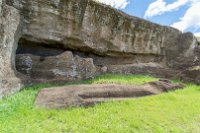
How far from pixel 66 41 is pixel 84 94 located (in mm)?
5994

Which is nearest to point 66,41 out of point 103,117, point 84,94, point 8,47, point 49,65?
point 49,65

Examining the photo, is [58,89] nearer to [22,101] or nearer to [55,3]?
[22,101]

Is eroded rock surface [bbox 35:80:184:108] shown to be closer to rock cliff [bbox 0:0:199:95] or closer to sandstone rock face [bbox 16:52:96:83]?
rock cliff [bbox 0:0:199:95]

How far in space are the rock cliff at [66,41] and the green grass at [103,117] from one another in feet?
5.59

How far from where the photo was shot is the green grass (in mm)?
8889

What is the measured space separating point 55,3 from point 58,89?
5.08m

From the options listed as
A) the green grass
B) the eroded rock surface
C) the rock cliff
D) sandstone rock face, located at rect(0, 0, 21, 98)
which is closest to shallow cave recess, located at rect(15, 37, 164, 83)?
the rock cliff

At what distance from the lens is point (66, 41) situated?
16766mm

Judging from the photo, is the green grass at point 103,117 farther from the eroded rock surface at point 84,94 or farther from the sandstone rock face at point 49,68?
the sandstone rock face at point 49,68

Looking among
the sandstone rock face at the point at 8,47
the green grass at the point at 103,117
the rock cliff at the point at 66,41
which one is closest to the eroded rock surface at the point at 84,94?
the green grass at the point at 103,117

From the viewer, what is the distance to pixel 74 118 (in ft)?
31.2

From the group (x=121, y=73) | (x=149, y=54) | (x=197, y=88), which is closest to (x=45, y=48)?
(x=121, y=73)

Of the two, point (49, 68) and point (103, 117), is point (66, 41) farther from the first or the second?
point (103, 117)

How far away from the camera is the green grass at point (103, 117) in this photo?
8.89 m
